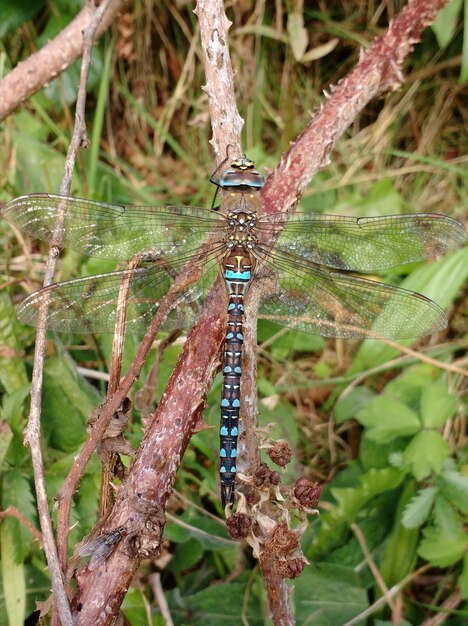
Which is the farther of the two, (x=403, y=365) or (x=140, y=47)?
(x=140, y=47)

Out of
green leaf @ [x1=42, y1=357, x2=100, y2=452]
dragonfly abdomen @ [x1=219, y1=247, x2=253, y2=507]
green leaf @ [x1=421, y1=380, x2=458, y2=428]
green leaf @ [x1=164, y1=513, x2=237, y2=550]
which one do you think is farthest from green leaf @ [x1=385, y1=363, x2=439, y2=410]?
green leaf @ [x1=42, y1=357, x2=100, y2=452]

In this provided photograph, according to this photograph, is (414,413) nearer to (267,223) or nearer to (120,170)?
(267,223)

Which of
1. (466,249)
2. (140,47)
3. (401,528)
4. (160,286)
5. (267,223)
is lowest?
(401,528)

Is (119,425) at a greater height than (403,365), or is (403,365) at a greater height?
(403,365)

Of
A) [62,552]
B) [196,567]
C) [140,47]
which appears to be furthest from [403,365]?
[140,47]

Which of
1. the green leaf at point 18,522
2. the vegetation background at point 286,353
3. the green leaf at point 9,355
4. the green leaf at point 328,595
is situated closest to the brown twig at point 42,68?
the vegetation background at point 286,353

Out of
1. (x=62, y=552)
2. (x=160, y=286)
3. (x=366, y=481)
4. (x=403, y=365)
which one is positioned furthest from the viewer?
(x=403, y=365)

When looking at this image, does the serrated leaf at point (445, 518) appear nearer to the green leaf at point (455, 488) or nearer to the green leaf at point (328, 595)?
the green leaf at point (455, 488)
